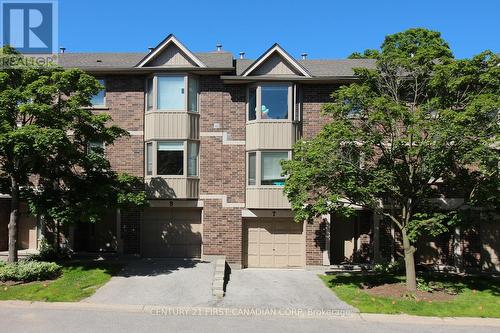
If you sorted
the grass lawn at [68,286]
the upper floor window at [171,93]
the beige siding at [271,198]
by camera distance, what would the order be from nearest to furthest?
the grass lawn at [68,286]
the beige siding at [271,198]
the upper floor window at [171,93]

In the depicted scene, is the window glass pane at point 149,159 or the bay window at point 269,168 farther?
the window glass pane at point 149,159

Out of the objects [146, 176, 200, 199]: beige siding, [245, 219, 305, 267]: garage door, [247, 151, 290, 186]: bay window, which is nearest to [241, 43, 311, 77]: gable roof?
[247, 151, 290, 186]: bay window

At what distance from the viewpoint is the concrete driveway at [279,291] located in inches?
527

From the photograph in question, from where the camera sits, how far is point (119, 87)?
1931 cm

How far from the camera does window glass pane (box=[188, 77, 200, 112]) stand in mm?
19094

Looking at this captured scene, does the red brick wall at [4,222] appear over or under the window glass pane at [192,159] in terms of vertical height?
under

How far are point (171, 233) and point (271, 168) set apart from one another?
5.26 metres

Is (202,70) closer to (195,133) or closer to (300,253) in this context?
(195,133)

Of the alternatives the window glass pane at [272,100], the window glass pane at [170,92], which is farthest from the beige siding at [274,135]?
the window glass pane at [170,92]

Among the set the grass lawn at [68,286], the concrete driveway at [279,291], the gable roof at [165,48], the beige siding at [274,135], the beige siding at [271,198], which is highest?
the gable roof at [165,48]

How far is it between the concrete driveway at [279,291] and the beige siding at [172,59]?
29.8ft

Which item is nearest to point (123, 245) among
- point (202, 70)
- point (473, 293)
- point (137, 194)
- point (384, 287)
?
point (137, 194)

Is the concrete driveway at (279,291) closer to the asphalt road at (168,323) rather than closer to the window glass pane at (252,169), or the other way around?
the asphalt road at (168,323)

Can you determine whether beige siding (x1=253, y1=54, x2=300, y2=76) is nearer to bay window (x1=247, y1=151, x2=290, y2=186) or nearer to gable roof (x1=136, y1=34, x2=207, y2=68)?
gable roof (x1=136, y1=34, x2=207, y2=68)
